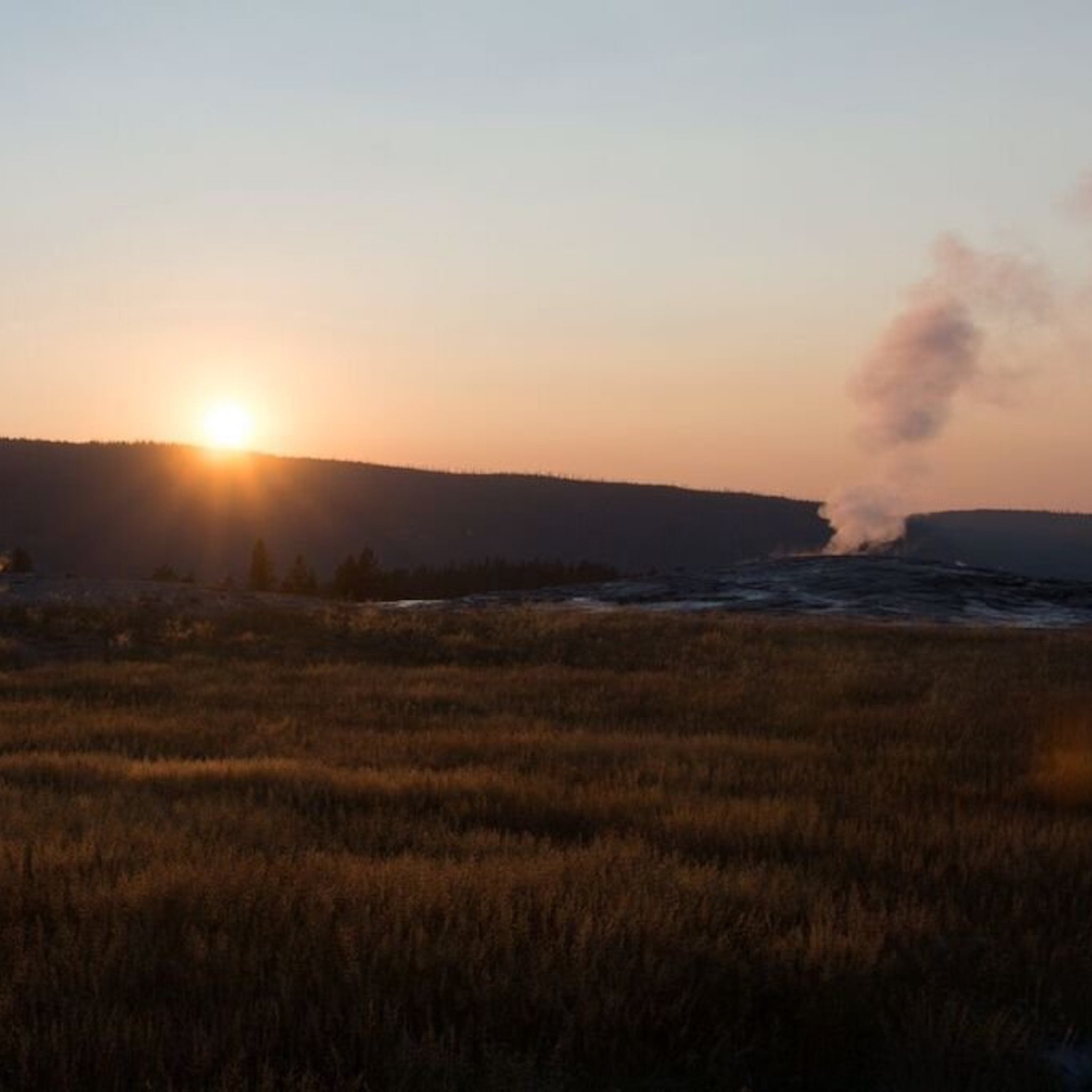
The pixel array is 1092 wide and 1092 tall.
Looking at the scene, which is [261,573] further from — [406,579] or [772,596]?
[772,596]

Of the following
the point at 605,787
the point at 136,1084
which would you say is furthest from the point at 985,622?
the point at 136,1084

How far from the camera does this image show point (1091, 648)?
87.7 ft

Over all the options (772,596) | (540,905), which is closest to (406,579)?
(772,596)

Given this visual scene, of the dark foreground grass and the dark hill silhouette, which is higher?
the dark hill silhouette

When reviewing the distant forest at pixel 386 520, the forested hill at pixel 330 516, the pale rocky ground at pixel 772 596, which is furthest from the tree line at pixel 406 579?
the forested hill at pixel 330 516

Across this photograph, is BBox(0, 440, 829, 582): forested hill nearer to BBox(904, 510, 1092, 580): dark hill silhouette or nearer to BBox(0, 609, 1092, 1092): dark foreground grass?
BBox(904, 510, 1092, 580): dark hill silhouette

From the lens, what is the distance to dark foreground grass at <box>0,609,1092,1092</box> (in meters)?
4.68

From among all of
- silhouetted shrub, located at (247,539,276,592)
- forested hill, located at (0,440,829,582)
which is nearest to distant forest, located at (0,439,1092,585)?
forested hill, located at (0,440,829,582)

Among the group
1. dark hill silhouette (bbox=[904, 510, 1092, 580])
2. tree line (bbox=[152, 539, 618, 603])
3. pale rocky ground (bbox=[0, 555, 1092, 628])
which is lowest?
tree line (bbox=[152, 539, 618, 603])

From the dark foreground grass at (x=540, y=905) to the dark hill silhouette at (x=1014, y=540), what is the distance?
426 feet

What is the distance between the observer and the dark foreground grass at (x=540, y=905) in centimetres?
468

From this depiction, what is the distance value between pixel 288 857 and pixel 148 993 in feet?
6.21

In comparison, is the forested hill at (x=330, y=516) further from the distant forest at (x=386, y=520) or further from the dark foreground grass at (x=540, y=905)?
A: the dark foreground grass at (x=540, y=905)

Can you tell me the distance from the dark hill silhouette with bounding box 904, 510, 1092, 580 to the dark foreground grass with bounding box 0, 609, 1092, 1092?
130 meters
